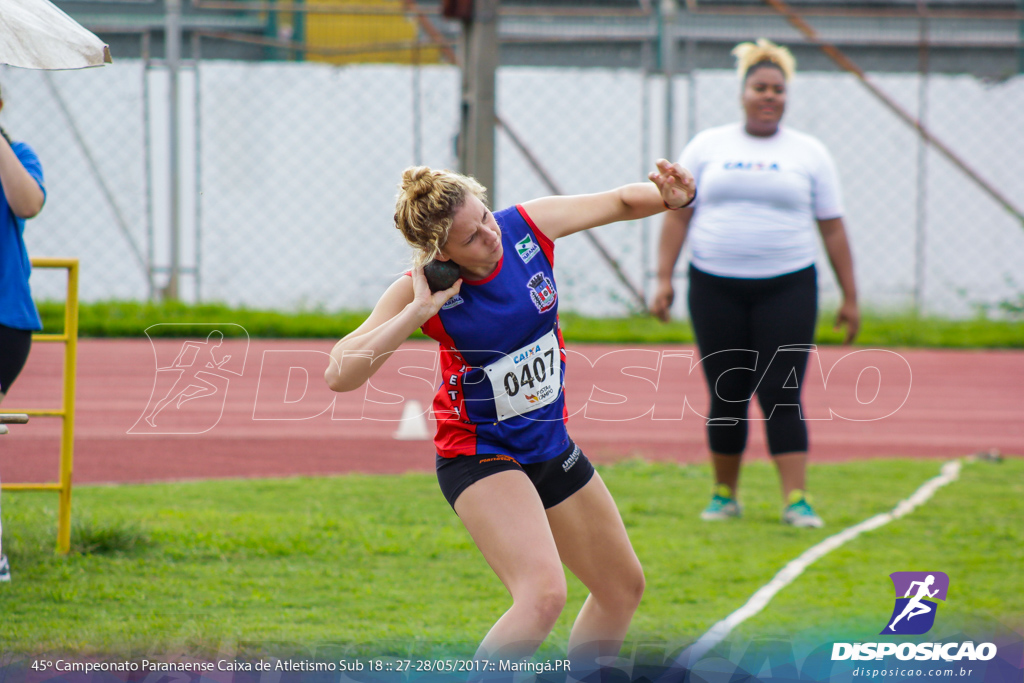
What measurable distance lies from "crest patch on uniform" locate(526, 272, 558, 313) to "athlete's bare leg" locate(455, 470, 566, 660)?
1.58 ft

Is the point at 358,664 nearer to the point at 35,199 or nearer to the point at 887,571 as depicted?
the point at 35,199

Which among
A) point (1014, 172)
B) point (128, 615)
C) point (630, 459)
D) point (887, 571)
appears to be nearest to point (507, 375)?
point (128, 615)

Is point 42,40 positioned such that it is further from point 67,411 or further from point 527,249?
point 67,411

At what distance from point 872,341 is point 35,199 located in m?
9.89

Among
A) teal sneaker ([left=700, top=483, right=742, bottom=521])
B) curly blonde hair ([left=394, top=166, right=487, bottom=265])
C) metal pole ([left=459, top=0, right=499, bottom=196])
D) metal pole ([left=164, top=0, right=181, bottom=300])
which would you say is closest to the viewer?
curly blonde hair ([left=394, top=166, right=487, bottom=265])

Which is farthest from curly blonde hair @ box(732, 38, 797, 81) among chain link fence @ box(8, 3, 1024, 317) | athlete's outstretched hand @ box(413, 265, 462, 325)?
chain link fence @ box(8, 3, 1024, 317)

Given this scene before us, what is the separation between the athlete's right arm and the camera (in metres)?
2.71

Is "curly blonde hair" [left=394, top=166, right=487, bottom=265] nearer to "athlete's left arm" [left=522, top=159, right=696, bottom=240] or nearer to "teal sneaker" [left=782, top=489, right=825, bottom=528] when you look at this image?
"athlete's left arm" [left=522, top=159, right=696, bottom=240]

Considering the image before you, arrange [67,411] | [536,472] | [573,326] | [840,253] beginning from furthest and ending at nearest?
1. [573,326]
2. [840,253]
3. [67,411]
4. [536,472]

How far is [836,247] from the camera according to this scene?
18.2 feet

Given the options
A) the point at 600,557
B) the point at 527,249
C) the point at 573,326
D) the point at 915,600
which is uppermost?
the point at 527,249

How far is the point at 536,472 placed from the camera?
304cm

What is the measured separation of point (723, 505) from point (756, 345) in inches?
34.0

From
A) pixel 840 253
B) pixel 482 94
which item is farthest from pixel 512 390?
pixel 482 94
